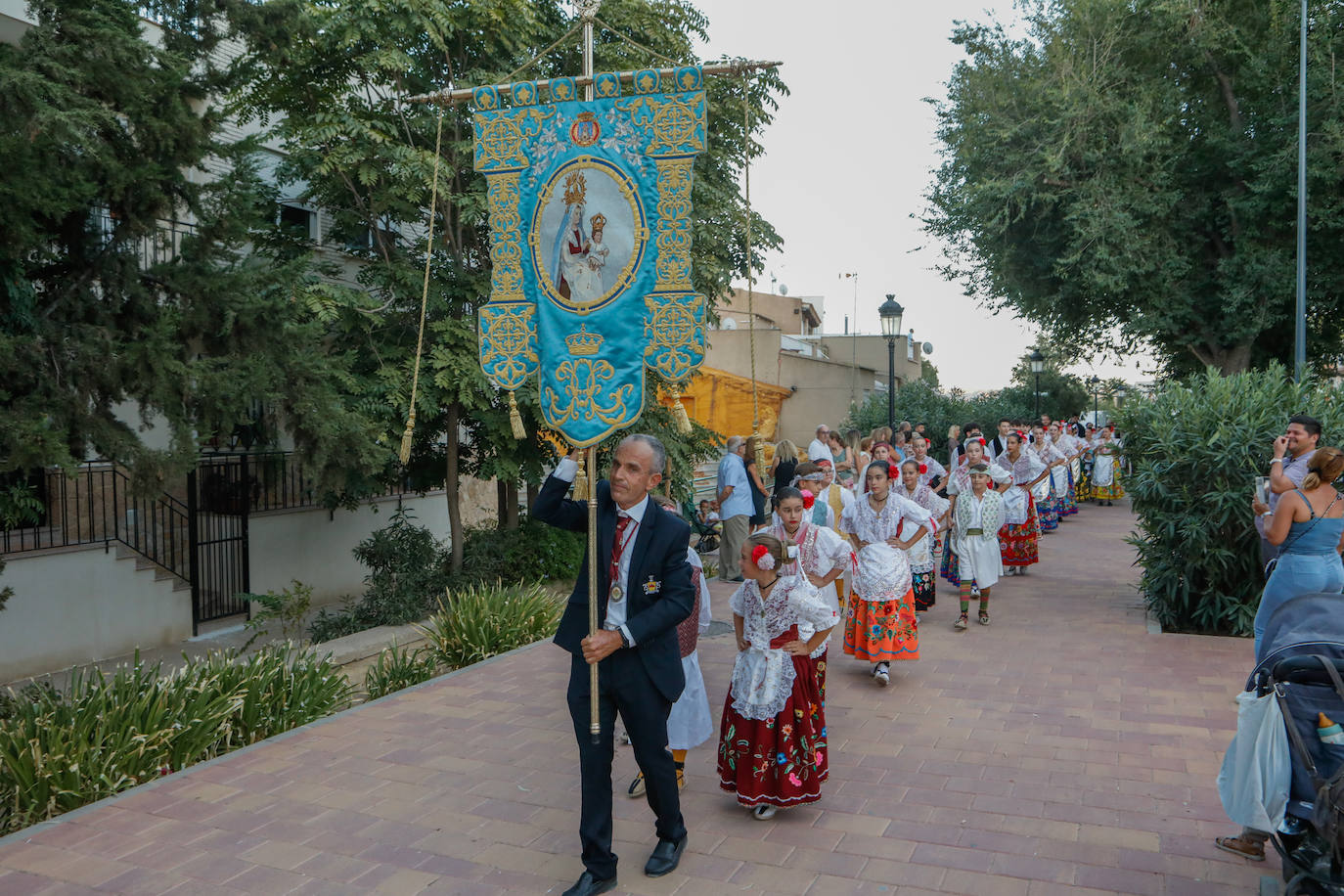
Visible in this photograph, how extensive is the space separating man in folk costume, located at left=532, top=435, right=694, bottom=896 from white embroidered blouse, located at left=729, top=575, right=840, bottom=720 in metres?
0.89

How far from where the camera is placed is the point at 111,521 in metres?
12.1

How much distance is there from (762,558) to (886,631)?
10.2 ft

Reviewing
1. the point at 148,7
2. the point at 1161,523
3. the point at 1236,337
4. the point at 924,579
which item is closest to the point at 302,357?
the point at 148,7

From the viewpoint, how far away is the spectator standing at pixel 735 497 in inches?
495

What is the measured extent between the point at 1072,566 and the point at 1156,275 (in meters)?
9.47

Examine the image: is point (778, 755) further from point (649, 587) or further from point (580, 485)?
point (580, 485)

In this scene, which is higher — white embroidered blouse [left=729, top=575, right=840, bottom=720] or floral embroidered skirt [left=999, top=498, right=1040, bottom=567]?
white embroidered blouse [left=729, top=575, right=840, bottom=720]

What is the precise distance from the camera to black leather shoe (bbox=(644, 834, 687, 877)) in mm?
4508

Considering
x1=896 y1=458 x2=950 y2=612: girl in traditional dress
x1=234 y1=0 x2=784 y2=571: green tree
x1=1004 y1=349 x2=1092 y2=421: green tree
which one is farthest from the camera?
x1=1004 y1=349 x2=1092 y2=421: green tree

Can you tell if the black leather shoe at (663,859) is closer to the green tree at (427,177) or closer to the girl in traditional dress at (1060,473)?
the green tree at (427,177)

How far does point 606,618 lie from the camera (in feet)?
14.5

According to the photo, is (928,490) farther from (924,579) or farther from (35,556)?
(35,556)

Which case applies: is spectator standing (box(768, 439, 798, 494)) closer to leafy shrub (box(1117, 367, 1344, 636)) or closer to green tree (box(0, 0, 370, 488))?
leafy shrub (box(1117, 367, 1344, 636))

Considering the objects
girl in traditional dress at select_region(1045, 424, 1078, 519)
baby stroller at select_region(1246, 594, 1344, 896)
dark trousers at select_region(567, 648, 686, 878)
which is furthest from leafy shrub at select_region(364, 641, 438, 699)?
girl in traditional dress at select_region(1045, 424, 1078, 519)
